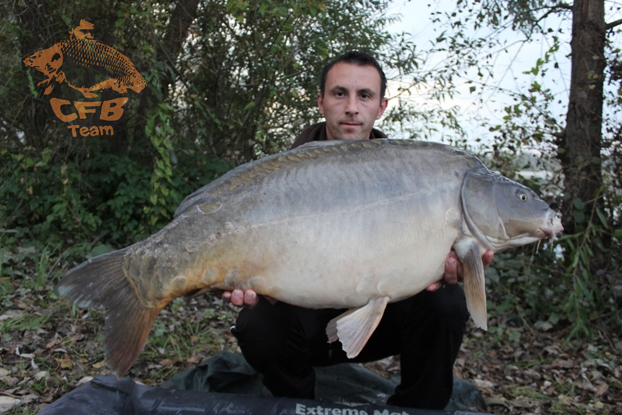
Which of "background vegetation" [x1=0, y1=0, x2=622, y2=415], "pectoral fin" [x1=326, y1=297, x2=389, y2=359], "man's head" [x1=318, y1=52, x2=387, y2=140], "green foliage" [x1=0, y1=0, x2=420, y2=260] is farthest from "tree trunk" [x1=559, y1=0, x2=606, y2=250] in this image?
"pectoral fin" [x1=326, y1=297, x2=389, y2=359]

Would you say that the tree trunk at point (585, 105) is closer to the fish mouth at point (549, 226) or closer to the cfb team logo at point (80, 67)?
the fish mouth at point (549, 226)

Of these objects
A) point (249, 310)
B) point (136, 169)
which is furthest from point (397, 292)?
point (136, 169)

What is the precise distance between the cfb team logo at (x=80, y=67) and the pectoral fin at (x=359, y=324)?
261 centimetres

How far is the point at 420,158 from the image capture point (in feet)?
5.19

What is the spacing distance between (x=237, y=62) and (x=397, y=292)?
299 centimetres

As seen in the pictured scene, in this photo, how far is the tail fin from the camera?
1455 millimetres

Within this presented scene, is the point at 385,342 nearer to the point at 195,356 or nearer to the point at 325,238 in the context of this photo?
the point at 325,238

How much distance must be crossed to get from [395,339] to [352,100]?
860 mm

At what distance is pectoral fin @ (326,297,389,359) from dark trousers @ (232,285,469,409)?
0.36 m

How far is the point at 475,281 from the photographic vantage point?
154cm

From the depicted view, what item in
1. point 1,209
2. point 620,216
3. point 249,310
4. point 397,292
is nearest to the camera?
point 397,292

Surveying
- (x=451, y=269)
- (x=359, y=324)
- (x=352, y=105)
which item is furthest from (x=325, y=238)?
(x=352, y=105)

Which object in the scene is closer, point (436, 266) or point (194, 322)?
point (436, 266)

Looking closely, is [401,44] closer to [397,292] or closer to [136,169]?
[136,169]
